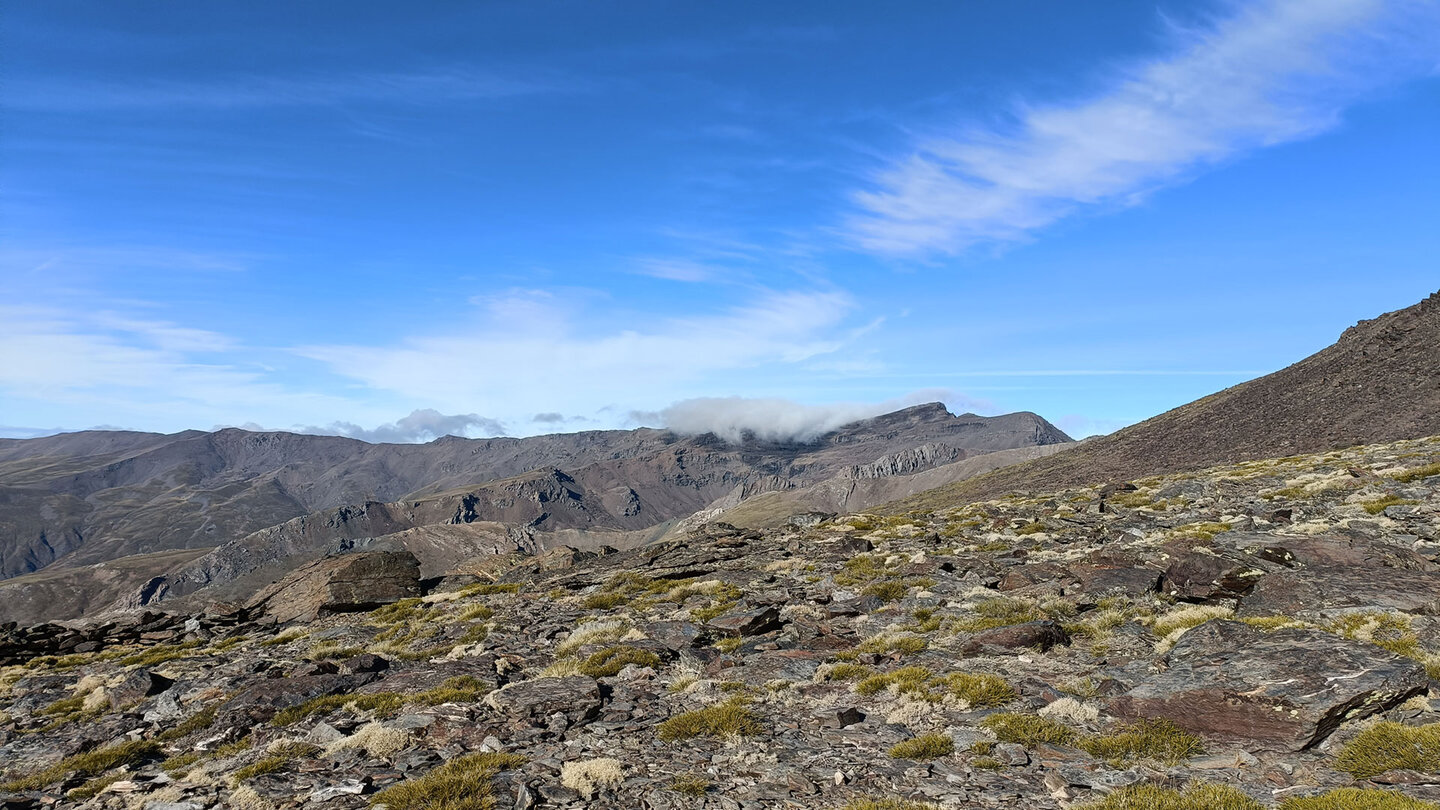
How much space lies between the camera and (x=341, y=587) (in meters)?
42.8

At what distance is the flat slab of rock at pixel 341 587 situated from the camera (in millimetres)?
40000

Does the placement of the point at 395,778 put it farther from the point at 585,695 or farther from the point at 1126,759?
the point at 1126,759

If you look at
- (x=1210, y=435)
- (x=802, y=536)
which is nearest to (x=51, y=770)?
(x=802, y=536)

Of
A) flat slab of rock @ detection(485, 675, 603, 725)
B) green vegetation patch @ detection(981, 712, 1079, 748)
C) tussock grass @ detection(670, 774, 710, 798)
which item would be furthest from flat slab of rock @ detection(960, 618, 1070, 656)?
flat slab of rock @ detection(485, 675, 603, 725)

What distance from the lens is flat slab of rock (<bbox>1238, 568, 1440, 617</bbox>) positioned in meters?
17.7

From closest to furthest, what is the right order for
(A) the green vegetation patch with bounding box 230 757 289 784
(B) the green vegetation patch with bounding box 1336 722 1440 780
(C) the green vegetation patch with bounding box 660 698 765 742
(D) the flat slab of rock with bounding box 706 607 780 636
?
1. (B) the green vegetation patch with bounding box 1336 722 1440 780
2. (A) the green vegetation patch with bounding box 230 757 289 784
3. (C) the green vegetation patch with bounding box 660 698 765 742
4. (D) the flat slab of rock with bounding box 706 607 780 636

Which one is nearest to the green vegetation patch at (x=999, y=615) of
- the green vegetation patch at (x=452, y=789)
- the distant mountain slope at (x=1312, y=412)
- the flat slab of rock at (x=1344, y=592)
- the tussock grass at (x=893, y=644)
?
the tussock grass at (x=893, y=644)

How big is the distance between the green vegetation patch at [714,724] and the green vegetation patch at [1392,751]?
10247mm

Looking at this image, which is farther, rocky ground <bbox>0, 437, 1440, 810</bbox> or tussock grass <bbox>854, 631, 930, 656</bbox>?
tussock grass <bbox>854, 631, 930, 656</bbox>

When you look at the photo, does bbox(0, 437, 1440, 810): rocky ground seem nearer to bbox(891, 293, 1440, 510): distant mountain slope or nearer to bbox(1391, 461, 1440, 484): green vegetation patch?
bbox(1391, 461, 1440, 484): green vegetation patch

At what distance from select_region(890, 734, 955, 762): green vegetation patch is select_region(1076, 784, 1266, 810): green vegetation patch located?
118 inches

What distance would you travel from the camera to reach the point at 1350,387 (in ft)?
328

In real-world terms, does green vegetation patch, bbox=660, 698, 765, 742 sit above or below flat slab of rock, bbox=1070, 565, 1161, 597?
below

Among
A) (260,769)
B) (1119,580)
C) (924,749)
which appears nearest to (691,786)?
(924,749)
